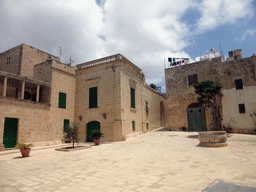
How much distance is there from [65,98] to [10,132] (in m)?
5.13

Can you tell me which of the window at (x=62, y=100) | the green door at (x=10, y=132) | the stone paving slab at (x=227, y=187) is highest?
the window at (x=62, y=100)

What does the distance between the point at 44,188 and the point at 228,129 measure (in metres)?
15.1

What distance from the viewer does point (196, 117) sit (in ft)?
55.1

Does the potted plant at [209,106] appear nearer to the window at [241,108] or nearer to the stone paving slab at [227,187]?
the window at [241,108]

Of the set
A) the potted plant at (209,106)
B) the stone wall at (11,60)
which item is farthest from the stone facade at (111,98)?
the potted plant at (209,106)

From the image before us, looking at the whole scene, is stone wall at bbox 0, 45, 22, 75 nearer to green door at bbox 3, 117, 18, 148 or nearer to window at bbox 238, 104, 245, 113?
green door at bbox 3, 117, 18, 148

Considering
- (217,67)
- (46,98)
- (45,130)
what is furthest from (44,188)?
(217,67)

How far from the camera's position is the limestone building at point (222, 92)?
14656 mm

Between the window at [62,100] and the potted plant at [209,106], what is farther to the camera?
the window at [62,100]

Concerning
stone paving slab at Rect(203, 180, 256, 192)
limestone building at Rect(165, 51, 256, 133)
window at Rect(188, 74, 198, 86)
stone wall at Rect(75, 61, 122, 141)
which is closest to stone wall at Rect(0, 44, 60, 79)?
stone wall at Rect(75, 61, 122, 141)

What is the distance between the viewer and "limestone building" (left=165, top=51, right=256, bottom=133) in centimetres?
1466

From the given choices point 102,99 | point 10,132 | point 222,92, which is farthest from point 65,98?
point 222,92

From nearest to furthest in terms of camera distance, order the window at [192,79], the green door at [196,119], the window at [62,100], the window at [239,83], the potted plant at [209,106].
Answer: the potted plant at [209,106] → the window at [62,100] → the window at [239,83] → the green door at [196,119] → the window at [192,79]

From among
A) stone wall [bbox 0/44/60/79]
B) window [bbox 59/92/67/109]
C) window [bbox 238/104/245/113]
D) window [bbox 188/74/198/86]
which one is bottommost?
window [bbox 238/104/245/113]
